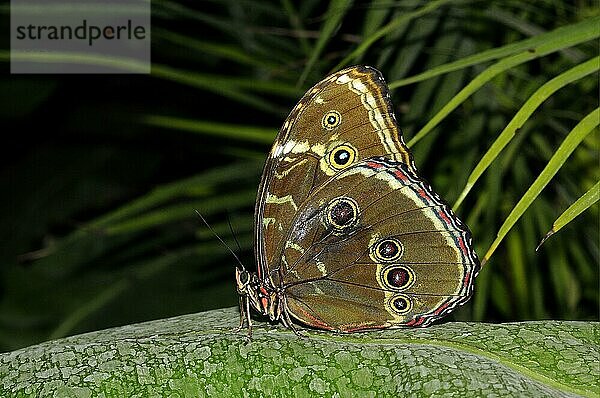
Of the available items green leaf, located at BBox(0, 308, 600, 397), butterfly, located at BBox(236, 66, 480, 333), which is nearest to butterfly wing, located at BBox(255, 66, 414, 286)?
butterfly, located at BBox(236, 66, 480, 333)

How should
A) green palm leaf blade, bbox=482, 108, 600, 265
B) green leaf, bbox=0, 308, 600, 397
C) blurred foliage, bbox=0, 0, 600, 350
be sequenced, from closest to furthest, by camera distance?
green leaf, bbox=0, 308, 600, 397 < green palm leaf blade, bbox=482, 108, 600, 265 < blurred foliage, bbox=0, 0, 600, 350

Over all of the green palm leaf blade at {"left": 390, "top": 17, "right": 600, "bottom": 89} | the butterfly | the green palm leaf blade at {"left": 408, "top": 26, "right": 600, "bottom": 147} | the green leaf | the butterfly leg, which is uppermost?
the green palm leaf blade at {"left": 390, "top": 17, "right": 600, "bottom": 89}

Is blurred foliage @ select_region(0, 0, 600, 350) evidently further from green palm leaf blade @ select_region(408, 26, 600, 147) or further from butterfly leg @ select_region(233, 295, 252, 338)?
butterfly leg @ select_region(233, 295, 252, 338)

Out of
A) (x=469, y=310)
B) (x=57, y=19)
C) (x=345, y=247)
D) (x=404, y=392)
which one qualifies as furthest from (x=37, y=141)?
(x=404, y=392)

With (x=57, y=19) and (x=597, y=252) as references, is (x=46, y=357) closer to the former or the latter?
(x=597, y=252)

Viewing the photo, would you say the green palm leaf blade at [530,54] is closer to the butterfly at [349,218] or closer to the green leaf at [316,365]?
the butterfly at [349,218]

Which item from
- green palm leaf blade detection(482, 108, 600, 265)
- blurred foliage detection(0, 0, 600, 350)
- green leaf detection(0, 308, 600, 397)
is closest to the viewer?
green leaf detection(0, 308, 600, 397)

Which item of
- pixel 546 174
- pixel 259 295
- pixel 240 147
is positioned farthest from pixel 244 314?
pixel 240 147

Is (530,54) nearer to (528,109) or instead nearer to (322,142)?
(528,109)
